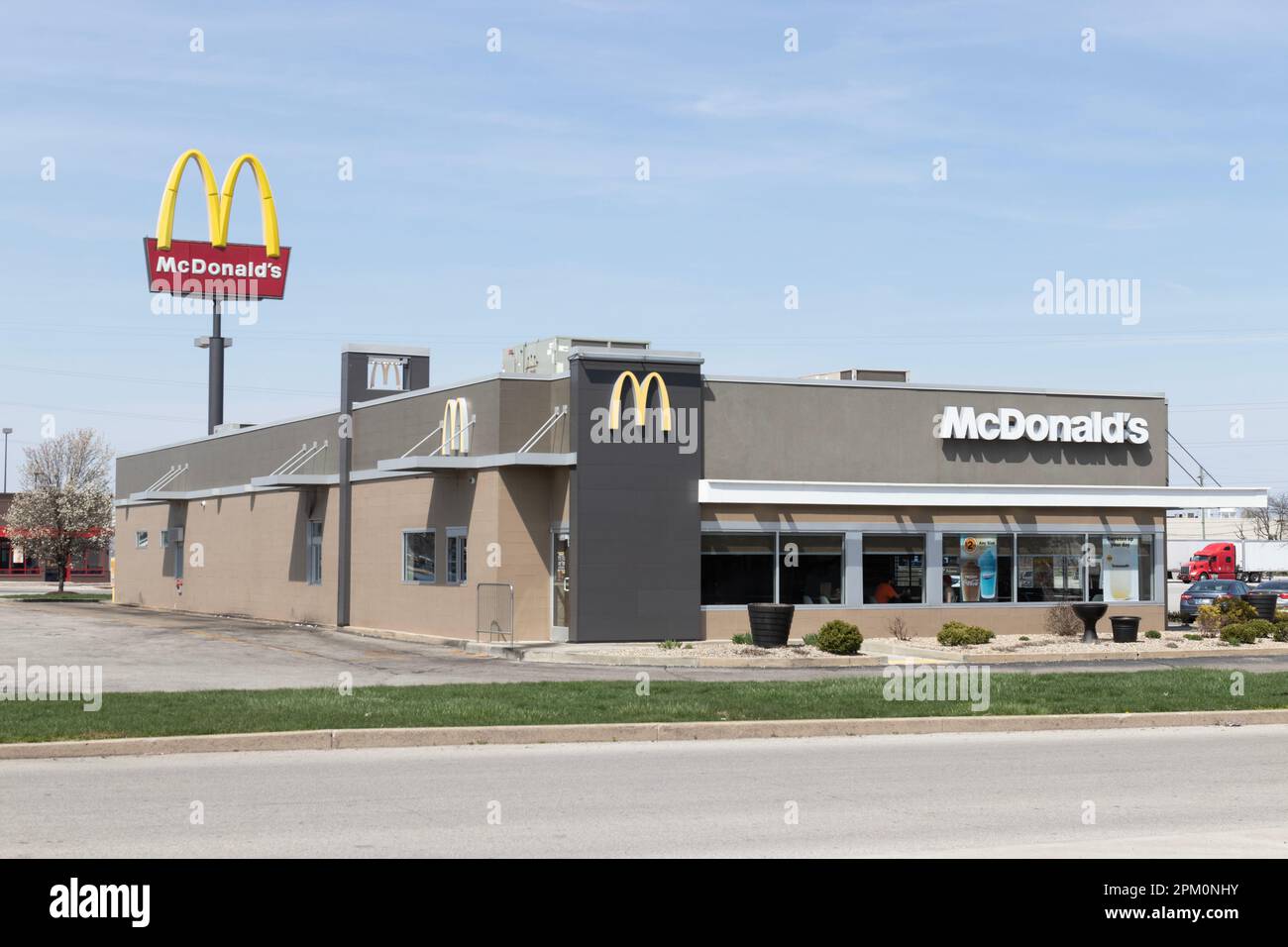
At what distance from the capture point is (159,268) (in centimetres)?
5569

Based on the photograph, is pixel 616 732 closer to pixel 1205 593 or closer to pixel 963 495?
pixel 963 495

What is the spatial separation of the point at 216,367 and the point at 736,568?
3251 centimetres

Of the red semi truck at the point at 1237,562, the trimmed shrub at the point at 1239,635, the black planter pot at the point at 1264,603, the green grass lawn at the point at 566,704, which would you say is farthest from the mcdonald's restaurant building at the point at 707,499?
the red semi truck at the point at 1237,562

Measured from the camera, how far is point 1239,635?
31.5 meters

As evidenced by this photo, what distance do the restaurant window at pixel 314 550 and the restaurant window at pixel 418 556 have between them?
588 cm

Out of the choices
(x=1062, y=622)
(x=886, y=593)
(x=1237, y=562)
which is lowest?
(x=1062, y=622)

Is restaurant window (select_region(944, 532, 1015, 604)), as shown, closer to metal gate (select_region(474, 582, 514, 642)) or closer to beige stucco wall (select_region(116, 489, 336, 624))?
metal gate (select_region(474, 582, 514, 642))

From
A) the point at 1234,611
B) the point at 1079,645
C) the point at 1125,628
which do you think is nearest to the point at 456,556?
the point at 1079,645

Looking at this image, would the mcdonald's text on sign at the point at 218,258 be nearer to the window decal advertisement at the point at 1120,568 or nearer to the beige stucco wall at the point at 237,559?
the beige stucco wall at the point at 237,559

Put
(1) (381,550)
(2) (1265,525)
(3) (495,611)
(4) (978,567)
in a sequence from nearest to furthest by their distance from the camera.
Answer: (3) (495,611)
(4) (978,567)
(1) (381,550)
(2) (1265,525)

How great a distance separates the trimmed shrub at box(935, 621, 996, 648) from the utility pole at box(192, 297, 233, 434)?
33036 mm

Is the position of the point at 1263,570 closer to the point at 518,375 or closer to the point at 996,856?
the point at 518,375

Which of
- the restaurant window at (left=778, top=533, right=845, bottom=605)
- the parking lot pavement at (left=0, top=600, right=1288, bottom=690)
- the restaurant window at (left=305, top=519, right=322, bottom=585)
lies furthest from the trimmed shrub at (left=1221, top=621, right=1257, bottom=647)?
the restaurant window at (left=305, top=519, right=322, bottom=585)

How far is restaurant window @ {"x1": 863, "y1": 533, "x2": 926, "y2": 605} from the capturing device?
3338 centimetres
